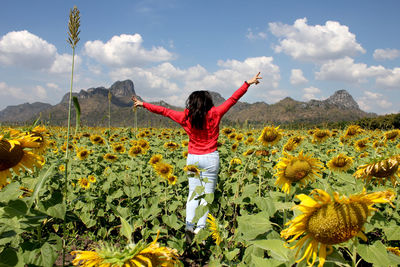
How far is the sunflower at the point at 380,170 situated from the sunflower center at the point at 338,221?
0.74 meters

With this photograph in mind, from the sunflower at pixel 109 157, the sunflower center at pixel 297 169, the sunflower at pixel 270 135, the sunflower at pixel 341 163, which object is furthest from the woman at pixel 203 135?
the sunflower at pixel 109 157

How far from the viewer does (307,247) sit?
104 centimetres

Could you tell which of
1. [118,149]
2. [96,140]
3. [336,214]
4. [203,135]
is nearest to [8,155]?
[336,214]

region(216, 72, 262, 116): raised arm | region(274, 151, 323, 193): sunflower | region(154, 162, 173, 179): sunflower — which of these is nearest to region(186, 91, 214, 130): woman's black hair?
region(216, 72, 262, 116): raised arm

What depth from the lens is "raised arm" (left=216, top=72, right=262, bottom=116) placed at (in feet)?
11.8

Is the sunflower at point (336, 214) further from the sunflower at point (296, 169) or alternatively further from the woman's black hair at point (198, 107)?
the woman's black hair at point (198, 107)

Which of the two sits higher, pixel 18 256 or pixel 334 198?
pixel 334 198

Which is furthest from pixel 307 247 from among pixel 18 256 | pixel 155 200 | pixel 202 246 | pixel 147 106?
pixel 147 106

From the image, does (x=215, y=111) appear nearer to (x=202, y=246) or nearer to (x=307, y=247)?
(x=202, y=246)

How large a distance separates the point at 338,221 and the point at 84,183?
4.03 m

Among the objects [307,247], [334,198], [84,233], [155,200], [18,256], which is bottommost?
[84,233]

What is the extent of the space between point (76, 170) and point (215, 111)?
3.00 m

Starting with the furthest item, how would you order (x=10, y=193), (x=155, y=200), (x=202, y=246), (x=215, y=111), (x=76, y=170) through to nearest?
1. (x=76, y=170)
2. (x=215, y=111)
3. (x=202, y=246)
4. (x=155, y=200)
5. (x=10, y=193)

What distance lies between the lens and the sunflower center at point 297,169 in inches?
65.5
